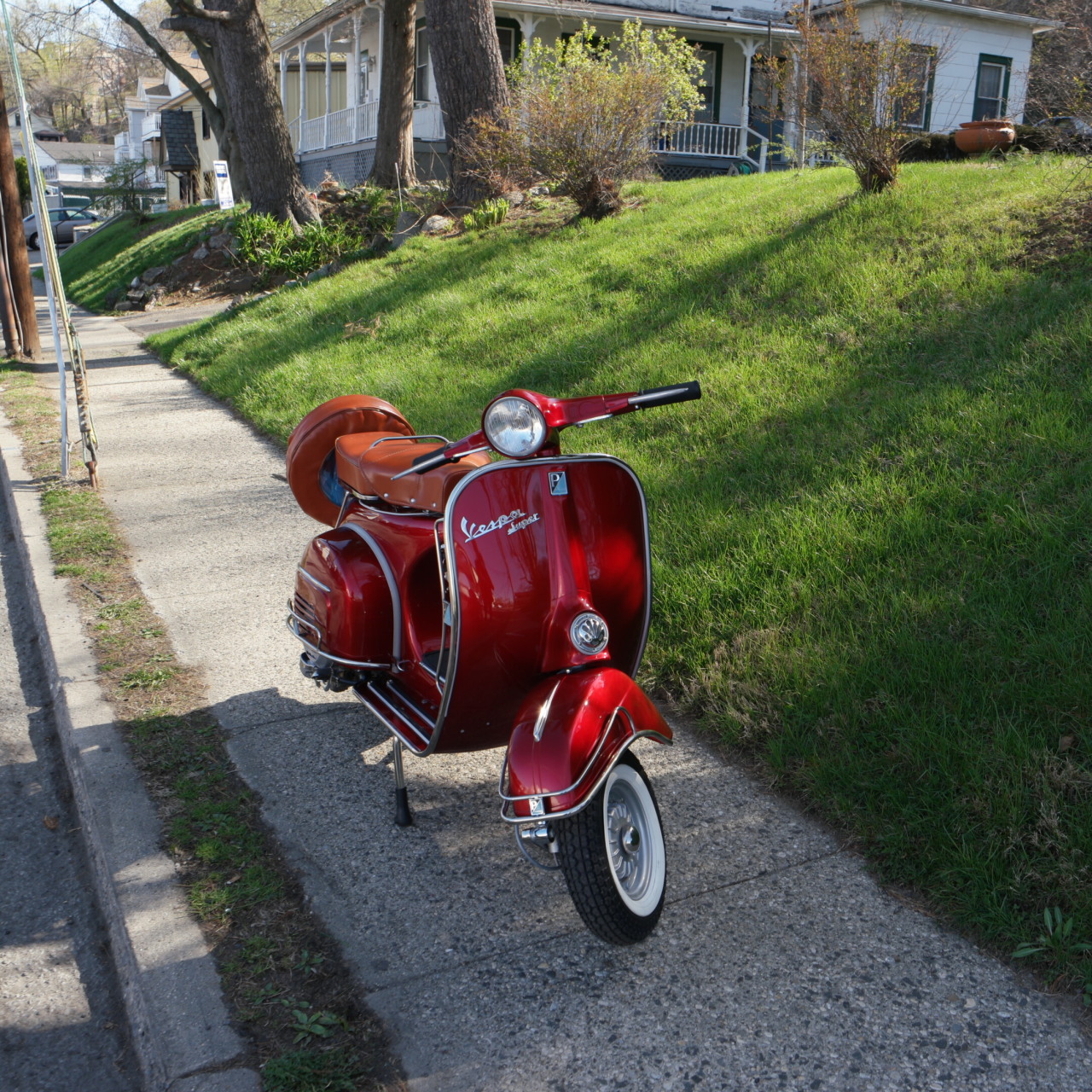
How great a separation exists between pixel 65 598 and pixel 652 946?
11.8ft

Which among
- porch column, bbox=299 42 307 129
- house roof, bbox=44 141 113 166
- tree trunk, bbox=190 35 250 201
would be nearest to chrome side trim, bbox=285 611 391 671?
tree trunk, bbox=190 35 250 201

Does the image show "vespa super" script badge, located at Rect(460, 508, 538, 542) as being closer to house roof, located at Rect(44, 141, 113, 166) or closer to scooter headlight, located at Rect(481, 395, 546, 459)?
scooter headlight, located at Rect(481, 395, 546, 459)

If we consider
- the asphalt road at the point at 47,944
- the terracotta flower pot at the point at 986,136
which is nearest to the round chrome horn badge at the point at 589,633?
the asphalt road at the point at 47,944

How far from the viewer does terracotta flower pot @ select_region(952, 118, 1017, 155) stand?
10242 mm

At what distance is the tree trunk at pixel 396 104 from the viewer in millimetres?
17109

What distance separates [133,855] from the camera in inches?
123

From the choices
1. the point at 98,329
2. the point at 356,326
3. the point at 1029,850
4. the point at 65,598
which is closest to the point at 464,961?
the point at 1029,850

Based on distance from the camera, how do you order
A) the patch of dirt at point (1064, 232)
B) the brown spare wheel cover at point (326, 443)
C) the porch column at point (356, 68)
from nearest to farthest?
the brown spare wheel cover at point (326, 443) → the patch of dirt at point (1064, 232) → the porch column at point (356, 68)

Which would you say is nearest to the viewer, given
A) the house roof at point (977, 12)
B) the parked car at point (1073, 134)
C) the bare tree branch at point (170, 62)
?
the parked car at point (1073, 134)

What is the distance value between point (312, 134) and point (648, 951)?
91.7 ft

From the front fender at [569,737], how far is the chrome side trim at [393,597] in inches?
29.9

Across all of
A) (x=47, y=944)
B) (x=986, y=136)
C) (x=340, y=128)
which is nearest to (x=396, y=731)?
(x=47, y=944)

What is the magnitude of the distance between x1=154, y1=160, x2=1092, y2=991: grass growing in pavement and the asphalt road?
208 cm

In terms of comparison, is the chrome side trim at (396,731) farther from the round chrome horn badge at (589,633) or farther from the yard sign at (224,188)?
the yard sign at (224,188)
